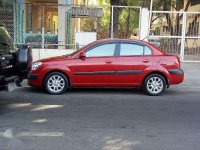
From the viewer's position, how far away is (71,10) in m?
16.3

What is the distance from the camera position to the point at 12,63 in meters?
7.81

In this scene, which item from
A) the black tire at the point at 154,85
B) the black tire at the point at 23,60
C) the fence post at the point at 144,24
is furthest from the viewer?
the fence post at the point at 144,24

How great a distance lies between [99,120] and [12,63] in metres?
2.21

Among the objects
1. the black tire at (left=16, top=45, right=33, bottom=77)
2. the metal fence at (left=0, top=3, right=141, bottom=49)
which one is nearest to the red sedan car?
the black tire at (left=16, top=45, right=33, bottom=77)

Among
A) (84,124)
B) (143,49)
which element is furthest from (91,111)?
(143,49)

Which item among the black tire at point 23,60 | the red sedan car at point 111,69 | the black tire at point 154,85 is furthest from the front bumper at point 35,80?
the black tire at point 154,85

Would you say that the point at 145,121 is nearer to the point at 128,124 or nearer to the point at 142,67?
the point at 128,124

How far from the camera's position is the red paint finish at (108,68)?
9914 mm

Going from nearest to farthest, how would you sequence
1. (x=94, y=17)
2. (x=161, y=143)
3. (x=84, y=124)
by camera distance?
(x=161, y=143)
(x=84, y=124)
(x=94, y=17)

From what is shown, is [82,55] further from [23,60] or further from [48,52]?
[48,52]

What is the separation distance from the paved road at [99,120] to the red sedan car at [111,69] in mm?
323

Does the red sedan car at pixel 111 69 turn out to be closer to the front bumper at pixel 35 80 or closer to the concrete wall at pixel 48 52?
the front bumper at pixel 35 80

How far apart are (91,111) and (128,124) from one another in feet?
4.11

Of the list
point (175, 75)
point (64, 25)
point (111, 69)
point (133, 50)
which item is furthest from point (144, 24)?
point (111, 69)
